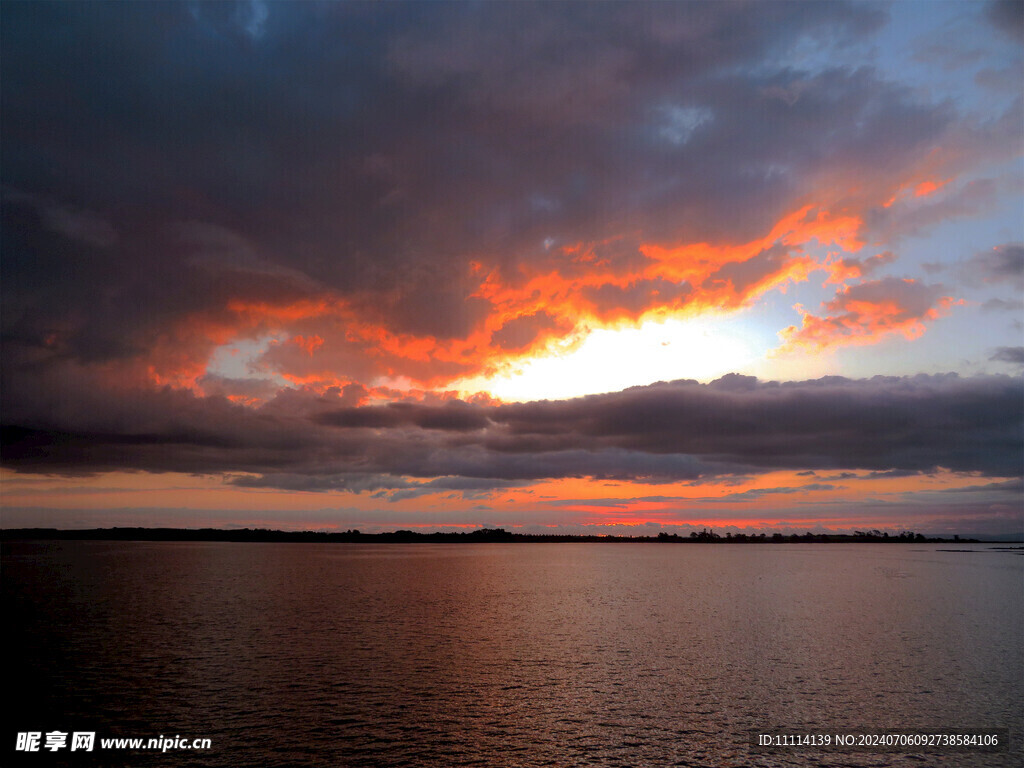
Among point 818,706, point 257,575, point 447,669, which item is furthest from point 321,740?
point 257,575

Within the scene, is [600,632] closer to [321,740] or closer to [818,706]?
[818,706]

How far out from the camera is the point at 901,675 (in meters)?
40.5

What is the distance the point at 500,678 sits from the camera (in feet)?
128

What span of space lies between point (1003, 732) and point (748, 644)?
70.2 ft

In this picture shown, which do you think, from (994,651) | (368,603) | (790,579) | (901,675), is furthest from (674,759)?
(790,579)

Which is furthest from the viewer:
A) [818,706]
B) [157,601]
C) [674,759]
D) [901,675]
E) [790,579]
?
[790,579]

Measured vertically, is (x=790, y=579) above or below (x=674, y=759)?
below

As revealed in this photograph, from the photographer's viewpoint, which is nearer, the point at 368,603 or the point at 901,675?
the point at 901,675

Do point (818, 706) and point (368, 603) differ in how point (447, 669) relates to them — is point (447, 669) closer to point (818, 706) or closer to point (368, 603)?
point (818, 706)

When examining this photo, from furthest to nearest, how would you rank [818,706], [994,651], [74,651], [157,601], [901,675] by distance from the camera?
1. [157,601]
2. [994,651]
3. [74,651]
4. [901,675]
5. [818,706]

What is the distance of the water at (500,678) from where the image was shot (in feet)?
90.1

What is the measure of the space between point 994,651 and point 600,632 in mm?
29451

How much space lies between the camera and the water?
90.1ft

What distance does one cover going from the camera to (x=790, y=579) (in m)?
121
